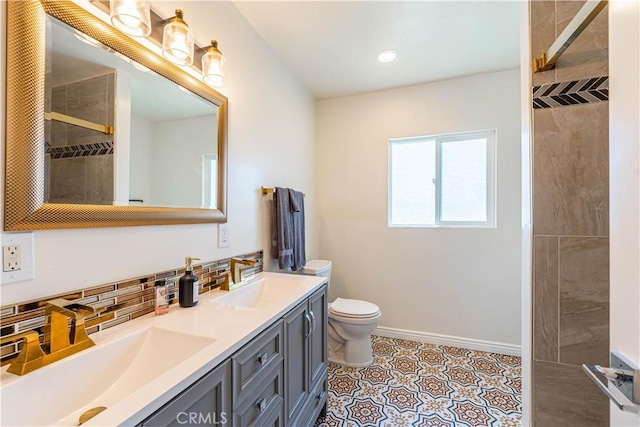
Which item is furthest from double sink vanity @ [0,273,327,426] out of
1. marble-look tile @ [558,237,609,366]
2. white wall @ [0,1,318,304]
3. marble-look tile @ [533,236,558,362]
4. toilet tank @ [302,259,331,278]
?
marble-look tile @ [558,237,609,366]

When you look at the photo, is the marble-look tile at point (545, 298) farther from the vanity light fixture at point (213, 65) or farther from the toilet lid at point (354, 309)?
the vanity light fixture at point (213, 65)

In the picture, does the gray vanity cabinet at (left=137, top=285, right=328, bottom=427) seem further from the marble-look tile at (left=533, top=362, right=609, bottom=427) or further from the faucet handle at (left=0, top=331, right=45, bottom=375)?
the marble-look tile at (left=533, top=362, right=609, bottom=427)

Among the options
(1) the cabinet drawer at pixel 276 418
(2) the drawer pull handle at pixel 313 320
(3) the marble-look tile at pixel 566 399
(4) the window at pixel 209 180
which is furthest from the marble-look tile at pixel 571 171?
(4) the window at pixel 209 180

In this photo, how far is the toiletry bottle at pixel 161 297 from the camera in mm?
1064

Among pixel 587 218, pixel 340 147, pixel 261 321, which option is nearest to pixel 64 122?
pixel 261 321

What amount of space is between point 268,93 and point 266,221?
0.93 m

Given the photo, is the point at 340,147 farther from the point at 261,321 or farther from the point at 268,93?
the point at 261,321

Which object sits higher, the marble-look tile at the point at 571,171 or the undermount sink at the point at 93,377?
the marble-look tile at the point at 571,171

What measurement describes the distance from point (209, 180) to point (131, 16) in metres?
0.72

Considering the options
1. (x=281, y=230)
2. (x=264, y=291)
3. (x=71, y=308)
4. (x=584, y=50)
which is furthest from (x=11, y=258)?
(x=584, y=50)

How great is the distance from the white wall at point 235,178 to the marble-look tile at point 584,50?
5.30ft

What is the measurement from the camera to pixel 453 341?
2453 mm

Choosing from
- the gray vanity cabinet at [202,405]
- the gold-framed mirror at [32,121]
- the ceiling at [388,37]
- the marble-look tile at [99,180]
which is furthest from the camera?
the ceiling at [388,37]

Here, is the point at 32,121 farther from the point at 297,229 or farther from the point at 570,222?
the point at 570,222
